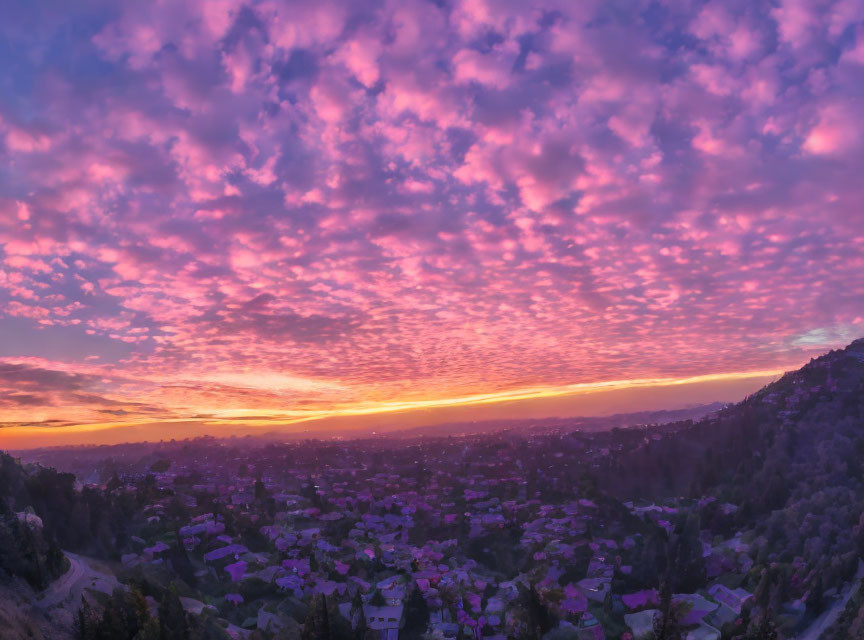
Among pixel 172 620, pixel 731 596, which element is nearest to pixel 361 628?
pixel 172 620

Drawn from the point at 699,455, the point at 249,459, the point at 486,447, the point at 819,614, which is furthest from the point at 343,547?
the point at 249,459

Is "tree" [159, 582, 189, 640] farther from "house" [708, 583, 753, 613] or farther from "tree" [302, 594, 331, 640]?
"house" [708, 583, 753, 613]

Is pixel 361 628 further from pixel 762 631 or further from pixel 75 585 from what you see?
pixel 762 631

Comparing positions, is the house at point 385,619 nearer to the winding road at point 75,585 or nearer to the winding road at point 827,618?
the winding road at point 75,585

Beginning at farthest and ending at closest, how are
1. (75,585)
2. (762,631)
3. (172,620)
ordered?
(762,631) → (75,585) → (172,620)

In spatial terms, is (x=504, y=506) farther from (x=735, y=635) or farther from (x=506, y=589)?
(x=735, y=635)

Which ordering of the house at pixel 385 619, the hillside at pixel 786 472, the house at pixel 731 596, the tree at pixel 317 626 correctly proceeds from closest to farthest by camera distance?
the tree at pixel 317 626 → the house at pixel 385 619 → the house at pixel 731 596 → the hillside at pixel 786 472

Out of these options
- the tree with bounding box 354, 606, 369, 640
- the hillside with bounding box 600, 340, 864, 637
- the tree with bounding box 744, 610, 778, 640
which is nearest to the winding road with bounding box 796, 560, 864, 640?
the hillside with bounding box 600, 340, 864, 637

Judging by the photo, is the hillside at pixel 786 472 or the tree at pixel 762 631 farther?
the hillside at pixel 786 472

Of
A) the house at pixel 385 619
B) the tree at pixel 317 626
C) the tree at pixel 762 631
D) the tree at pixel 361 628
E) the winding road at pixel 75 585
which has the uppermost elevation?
the winding road at pixel 75 585

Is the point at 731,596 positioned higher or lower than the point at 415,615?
lower

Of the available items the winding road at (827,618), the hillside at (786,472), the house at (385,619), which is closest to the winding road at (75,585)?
the house at (385,619)
